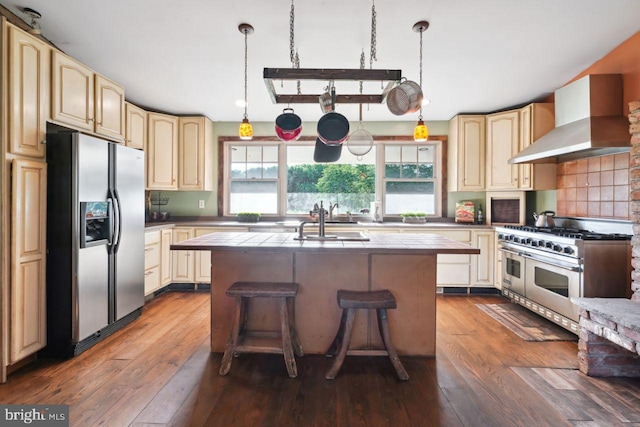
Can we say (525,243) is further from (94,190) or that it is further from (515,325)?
(94,190)

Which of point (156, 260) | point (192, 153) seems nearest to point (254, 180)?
point (192, 153)

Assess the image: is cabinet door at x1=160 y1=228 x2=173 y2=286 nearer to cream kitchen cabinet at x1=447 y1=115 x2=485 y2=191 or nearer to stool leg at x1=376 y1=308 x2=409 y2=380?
stool leg at x1=376 y1=308 x2=409 y2=380

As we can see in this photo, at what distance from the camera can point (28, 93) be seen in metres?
2.14

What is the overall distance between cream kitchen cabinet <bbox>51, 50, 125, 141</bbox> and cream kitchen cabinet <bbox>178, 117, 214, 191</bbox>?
1.37 metres

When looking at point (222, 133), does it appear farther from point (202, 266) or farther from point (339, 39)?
point (339, 39)

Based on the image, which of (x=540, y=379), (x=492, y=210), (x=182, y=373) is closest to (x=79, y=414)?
(x=182, y=373)

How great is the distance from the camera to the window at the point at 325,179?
4809 millimetres

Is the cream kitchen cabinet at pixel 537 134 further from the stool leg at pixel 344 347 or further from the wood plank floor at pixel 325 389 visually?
the stool leg at pixel 344 347

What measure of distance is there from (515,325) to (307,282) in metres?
2.20

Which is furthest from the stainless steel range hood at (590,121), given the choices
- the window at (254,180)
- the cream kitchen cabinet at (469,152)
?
the window at (254,180)

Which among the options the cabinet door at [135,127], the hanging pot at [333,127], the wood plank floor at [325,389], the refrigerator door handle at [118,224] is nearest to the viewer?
the wood plank floor at [325,389]

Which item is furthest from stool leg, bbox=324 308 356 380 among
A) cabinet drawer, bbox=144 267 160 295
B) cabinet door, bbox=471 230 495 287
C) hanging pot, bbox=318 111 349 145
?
cabinet door, bbox=471 230 495 287

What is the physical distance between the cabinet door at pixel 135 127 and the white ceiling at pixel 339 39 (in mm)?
231

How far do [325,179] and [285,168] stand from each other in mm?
648
